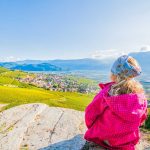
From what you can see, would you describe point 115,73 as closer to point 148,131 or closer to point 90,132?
point 90,132

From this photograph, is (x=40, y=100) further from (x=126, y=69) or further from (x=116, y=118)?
(x=126, y=69)

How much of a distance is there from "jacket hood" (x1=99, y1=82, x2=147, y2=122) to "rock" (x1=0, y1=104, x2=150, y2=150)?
4.86ft

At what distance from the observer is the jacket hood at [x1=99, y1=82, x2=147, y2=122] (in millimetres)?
7812

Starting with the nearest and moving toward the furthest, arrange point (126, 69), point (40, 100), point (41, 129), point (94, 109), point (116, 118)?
point (126, 69) → point (116, 118) → point (94, 109) → point (41, 129) → point (40, 100)

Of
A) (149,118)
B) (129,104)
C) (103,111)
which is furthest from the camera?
(149,118)

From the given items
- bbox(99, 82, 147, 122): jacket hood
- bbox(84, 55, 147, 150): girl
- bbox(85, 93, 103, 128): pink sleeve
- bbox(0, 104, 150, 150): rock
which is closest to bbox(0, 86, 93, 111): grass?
bbox(0, 104, 150, 150): rock

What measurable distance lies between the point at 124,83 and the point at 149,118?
8.38 m

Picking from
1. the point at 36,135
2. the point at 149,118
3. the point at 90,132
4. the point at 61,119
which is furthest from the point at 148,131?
the point at 90,132

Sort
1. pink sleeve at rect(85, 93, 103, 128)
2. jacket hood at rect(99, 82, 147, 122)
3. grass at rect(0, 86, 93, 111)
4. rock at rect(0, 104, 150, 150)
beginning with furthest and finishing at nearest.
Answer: grass at rect(0, 86, 93, 111), rock at rect(0, 104, 150, 150), pink sleeve at rect(85, 93, 103, 128), jacket hood at rect(99, 82, 147, 122)

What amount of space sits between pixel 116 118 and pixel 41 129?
20.0 ft

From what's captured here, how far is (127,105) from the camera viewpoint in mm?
7844

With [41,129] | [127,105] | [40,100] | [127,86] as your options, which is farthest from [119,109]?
[40,100]

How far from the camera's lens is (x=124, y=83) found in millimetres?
7891

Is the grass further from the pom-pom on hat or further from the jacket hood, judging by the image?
the pom-pom on hat
